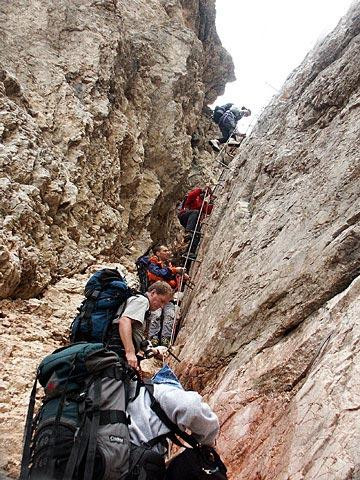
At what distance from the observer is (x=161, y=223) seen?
20.0m

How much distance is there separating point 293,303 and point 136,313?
77.6 inches

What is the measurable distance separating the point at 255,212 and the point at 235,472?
242 inches

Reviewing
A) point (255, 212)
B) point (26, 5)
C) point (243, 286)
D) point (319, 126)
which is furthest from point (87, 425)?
point (26, 5)

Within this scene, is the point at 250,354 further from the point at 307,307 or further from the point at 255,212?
the point at 255,212

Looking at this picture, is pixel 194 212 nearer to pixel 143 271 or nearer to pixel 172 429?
pixel 143 271

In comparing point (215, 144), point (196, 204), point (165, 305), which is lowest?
point (165, 305)

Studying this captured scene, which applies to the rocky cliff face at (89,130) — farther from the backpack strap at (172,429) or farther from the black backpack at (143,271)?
the backpack strap at (172,429)

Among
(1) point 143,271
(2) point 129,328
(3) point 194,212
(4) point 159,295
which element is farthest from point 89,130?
(2) point 129,328

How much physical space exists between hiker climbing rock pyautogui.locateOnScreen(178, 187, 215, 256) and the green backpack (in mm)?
11580

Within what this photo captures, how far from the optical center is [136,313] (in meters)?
5.64

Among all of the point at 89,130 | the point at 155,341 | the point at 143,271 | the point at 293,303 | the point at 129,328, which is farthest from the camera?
the point at 89,130

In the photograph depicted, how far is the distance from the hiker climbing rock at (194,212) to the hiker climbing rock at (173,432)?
1158 centimetres

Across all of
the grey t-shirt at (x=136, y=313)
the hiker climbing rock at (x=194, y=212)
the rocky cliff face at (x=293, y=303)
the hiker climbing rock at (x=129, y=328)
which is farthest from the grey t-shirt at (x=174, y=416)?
the hiker climbing rock at (x=194, y=212)

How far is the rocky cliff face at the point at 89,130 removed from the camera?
10.3 metres
